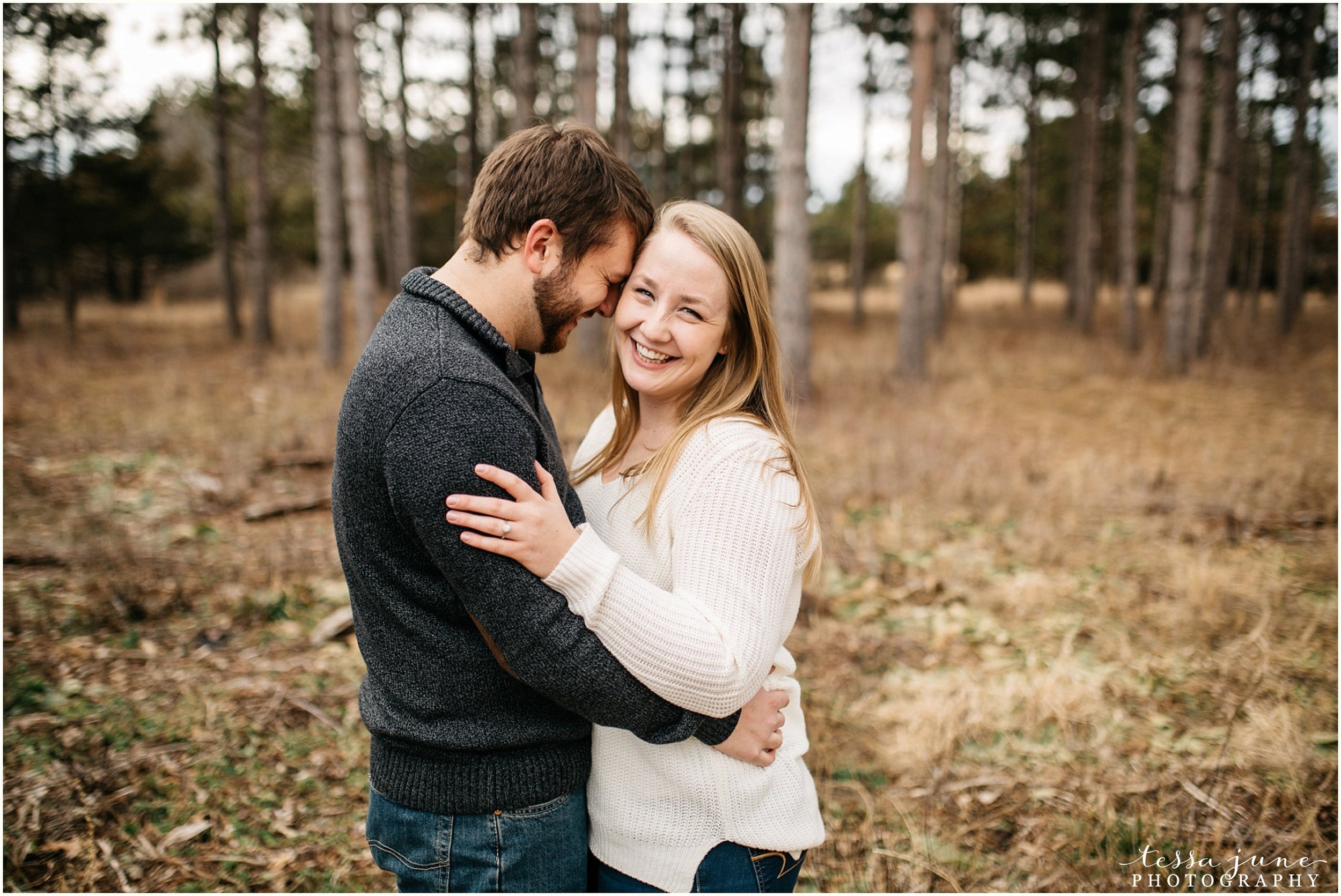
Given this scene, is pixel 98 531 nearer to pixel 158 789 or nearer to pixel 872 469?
pixel 158 789

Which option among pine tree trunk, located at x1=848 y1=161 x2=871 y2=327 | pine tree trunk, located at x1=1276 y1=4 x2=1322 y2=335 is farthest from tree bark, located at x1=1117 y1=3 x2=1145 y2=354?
pine tree trunk, located at x1=848 y1=161 x2=871 y2=327

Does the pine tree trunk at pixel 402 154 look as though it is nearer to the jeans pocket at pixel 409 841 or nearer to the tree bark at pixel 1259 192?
the jeans pocket at pixel 409 841

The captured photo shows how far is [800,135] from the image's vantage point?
867 cm

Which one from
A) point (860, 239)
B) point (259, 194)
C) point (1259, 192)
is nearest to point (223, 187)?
point (259, 194)

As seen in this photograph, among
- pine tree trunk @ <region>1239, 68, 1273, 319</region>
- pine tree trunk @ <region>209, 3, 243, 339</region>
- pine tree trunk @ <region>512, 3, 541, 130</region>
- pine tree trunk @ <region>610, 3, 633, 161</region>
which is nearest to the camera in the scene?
pine tree trunk @ <region>512, 3, 541, 130</region>

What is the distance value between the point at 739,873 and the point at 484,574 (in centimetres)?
93

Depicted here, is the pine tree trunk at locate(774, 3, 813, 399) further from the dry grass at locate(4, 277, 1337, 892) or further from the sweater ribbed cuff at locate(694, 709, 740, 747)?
the sweater ribbed cuff at locate(694, 709, 740, 747)

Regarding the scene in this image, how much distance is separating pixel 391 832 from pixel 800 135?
8402 millimetres

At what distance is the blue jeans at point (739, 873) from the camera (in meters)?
1.73

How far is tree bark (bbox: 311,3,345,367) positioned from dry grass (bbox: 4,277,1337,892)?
378 centimetres

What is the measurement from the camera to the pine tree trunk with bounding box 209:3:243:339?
45.7ft

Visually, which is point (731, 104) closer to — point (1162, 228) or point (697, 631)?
point (1162, 228)

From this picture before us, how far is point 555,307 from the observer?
1.80 meters

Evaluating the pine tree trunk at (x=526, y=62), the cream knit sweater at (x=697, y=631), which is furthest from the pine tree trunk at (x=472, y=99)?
the cream knit sweater at (x=697, y=631)
